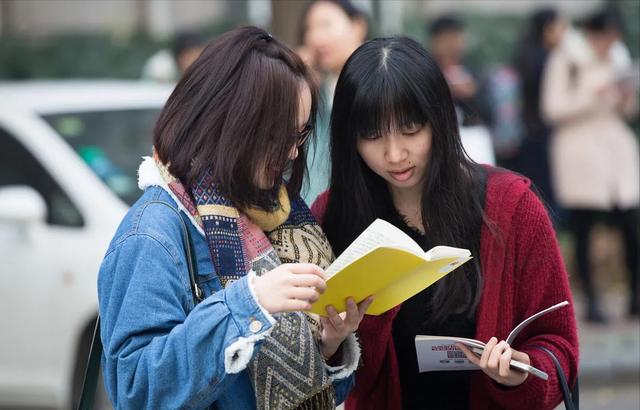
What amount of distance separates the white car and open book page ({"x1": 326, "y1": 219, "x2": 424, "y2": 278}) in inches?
138

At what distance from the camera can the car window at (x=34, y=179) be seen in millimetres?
5902

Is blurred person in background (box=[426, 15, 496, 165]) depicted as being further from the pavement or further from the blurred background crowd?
the pavement

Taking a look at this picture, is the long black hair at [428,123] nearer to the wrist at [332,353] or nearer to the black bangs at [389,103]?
the black bangs at [389,103]

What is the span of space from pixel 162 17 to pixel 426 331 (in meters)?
14.2

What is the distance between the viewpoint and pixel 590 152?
27.5 feet

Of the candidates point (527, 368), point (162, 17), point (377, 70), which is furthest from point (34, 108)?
point (162, 17)

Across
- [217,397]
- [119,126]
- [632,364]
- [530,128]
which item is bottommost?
[632,364]

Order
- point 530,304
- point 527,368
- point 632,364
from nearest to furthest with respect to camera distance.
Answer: point 527,368 < point 530,304 < point 632,364

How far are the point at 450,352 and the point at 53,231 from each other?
11.7 ft

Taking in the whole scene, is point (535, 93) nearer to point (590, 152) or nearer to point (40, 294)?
point (590, 152)

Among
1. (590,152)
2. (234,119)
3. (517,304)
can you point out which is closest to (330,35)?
(517,304)

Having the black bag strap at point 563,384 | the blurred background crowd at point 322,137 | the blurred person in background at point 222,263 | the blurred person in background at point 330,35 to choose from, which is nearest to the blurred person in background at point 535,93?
the blurred background crowd at point 322,137

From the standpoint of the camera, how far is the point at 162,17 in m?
16.6

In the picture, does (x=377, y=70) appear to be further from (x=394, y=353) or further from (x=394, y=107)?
(x=394, y=353)
